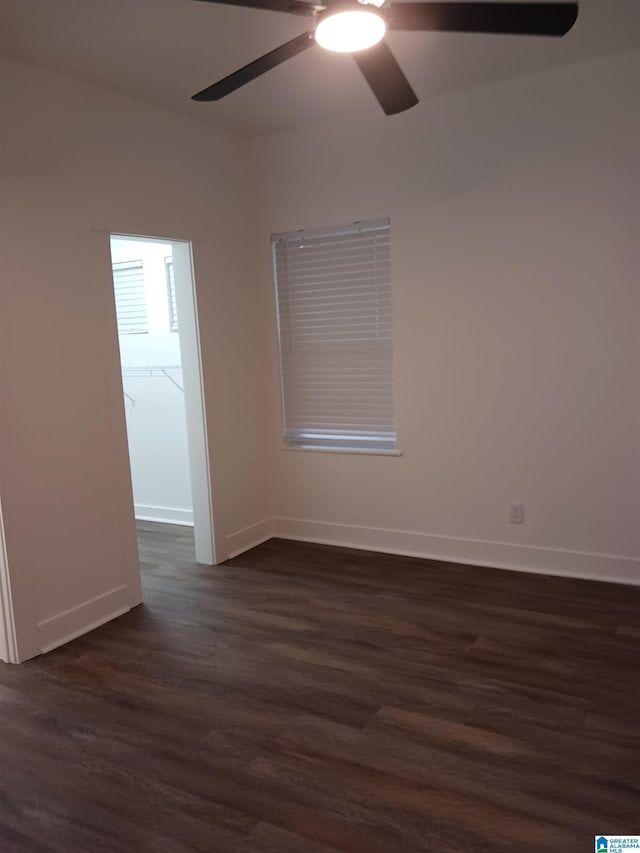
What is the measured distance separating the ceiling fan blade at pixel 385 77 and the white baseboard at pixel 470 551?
252 centimetres

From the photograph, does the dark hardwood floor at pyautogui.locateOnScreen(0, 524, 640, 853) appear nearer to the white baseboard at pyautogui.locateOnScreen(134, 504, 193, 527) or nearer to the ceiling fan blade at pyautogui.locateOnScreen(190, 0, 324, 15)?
the white baseboard at pyautogui.locateOnScreen(134, 504, 193, 527)

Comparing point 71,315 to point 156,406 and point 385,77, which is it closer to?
point 385,77

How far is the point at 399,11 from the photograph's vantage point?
196 centimetres

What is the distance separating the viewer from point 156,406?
5.24 m

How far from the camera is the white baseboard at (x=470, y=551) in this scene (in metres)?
3.67

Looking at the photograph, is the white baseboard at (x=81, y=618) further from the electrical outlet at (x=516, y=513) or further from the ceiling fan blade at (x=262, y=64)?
the ceiling fan blade at (x=262, y=64)

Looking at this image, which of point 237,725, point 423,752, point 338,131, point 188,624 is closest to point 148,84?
point 338,131

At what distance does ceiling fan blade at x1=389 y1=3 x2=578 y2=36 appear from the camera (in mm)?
1898

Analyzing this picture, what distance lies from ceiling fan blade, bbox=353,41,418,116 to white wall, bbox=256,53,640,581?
121 centimetres

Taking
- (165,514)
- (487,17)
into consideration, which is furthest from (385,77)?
(165,514)

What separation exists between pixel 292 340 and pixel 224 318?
1.70ft

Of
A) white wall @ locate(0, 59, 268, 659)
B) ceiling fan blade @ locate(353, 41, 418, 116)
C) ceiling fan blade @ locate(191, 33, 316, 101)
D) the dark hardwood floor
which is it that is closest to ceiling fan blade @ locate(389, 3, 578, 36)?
ceiling fan blade @ locate(353, 41, 418, 116)

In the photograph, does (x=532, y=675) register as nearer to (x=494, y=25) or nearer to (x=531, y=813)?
(x=531, y=813)

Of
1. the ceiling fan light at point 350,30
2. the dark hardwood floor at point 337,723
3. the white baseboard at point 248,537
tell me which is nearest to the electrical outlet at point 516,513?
the dark hardwood floor at point 337,723
